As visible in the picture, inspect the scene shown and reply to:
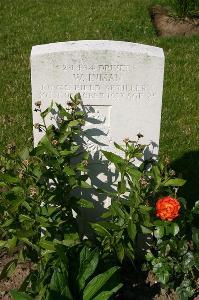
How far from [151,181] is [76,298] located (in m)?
0.91

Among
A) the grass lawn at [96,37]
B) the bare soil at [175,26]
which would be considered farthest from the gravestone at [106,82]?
the bare soil at [175,26]

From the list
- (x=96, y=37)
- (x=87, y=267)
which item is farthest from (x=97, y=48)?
(x=96, y=37)

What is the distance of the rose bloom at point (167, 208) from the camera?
336 cm

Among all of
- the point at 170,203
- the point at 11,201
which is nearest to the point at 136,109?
the point at 170,203

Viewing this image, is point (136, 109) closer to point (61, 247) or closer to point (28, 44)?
point (61, 247)

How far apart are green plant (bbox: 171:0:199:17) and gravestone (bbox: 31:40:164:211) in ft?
18.5

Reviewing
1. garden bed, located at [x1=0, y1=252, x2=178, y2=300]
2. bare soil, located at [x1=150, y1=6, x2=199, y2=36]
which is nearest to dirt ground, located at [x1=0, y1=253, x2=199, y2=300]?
garden bed, located at [x1=0, y1=252, x2=178, y2=300]

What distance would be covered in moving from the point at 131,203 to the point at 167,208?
0.84ft

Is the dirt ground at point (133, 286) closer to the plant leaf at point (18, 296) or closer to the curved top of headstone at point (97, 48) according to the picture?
the plant leaf at point (18, 296)

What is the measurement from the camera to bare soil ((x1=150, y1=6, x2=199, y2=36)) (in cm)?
875

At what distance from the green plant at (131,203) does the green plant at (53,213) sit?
152mm

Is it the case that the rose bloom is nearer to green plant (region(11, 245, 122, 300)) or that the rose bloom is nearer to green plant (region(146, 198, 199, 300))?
green plant (region(146, 198, 199, 300))

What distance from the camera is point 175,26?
29.1 ft

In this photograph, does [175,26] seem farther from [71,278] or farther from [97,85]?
[71,278]
